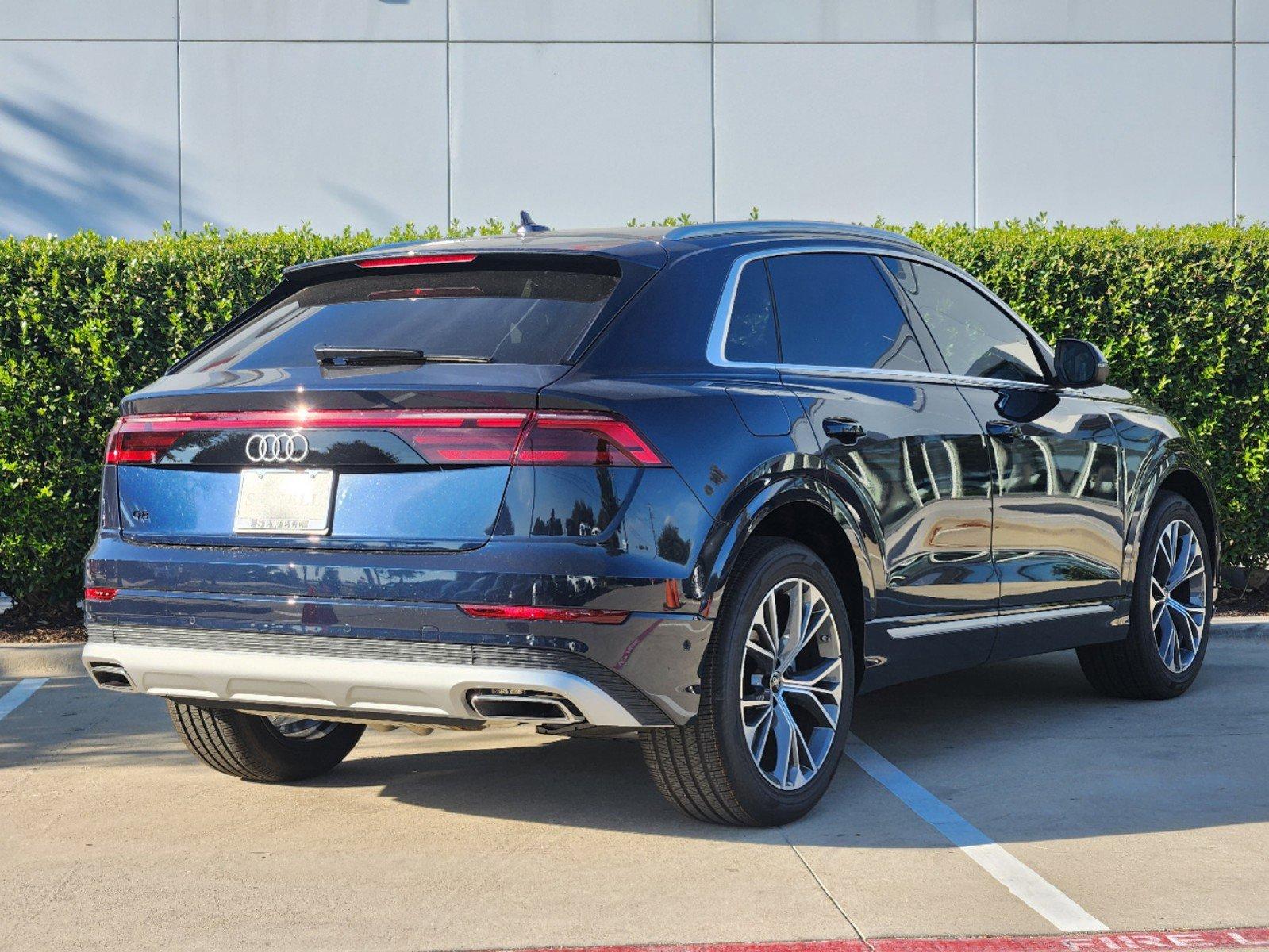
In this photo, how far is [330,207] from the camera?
12.8 metres

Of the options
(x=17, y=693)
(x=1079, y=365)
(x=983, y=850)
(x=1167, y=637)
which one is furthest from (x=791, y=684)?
(x=17, y=693)

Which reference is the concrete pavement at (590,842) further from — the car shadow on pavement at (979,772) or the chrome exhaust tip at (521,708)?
the chrome exhaust tip at (521,708)

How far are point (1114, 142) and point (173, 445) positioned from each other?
10446 millimetres

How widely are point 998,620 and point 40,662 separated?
476 cm

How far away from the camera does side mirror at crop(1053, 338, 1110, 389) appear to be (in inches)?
248

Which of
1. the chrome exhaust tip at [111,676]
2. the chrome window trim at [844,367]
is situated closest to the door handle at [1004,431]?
the chrome window trim at [844,367]

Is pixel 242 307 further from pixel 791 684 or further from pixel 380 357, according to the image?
pixel 791 684

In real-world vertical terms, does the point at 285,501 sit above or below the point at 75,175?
below

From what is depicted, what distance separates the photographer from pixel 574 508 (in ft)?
13.9

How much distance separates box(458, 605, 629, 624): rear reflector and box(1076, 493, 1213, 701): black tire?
3312 millimetres

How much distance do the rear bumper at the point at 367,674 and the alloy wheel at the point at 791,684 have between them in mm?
463

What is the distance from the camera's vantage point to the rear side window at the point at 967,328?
19.3 feet

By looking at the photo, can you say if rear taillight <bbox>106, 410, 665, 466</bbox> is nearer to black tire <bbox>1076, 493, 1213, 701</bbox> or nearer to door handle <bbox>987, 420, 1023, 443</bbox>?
door handle <bbox>987, 420, 1023, 443</bbox>

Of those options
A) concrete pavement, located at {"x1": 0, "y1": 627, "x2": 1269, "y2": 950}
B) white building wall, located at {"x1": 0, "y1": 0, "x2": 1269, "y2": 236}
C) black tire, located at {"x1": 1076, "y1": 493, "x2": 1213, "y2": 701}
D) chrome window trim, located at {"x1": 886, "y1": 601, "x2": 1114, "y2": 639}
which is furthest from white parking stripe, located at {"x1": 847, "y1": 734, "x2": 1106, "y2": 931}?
white building wall, located at {"x1": 0, "y1": 0, "x2": 1269, "y2": 236}
